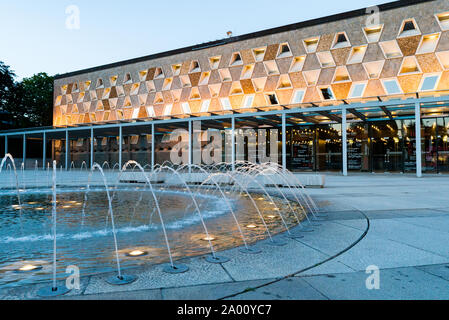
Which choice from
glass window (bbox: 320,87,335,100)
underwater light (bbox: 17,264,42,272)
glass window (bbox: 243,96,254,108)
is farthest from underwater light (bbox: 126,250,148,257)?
glass window (bbox: 243,96,254,108)

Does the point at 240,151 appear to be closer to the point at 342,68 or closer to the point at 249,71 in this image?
the point at 249,71

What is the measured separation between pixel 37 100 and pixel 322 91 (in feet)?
168

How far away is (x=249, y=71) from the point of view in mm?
30344

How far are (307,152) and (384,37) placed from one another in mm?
11692

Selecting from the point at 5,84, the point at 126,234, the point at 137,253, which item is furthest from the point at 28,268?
the point at 5,84

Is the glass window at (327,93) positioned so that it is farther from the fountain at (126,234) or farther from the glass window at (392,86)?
the fountain at (126,234)

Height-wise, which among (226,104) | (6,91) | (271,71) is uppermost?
(6,91)

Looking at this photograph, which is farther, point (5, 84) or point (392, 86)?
point (5, 84)

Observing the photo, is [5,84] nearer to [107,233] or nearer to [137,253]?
[107,233]

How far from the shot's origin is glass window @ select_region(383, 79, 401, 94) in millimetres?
24359

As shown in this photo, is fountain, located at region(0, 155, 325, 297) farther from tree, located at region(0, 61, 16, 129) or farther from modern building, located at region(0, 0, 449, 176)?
tree, located at region(0, 61, 16, 129)

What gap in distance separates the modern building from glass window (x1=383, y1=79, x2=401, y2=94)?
0.24 feet

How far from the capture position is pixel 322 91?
88.9ft
